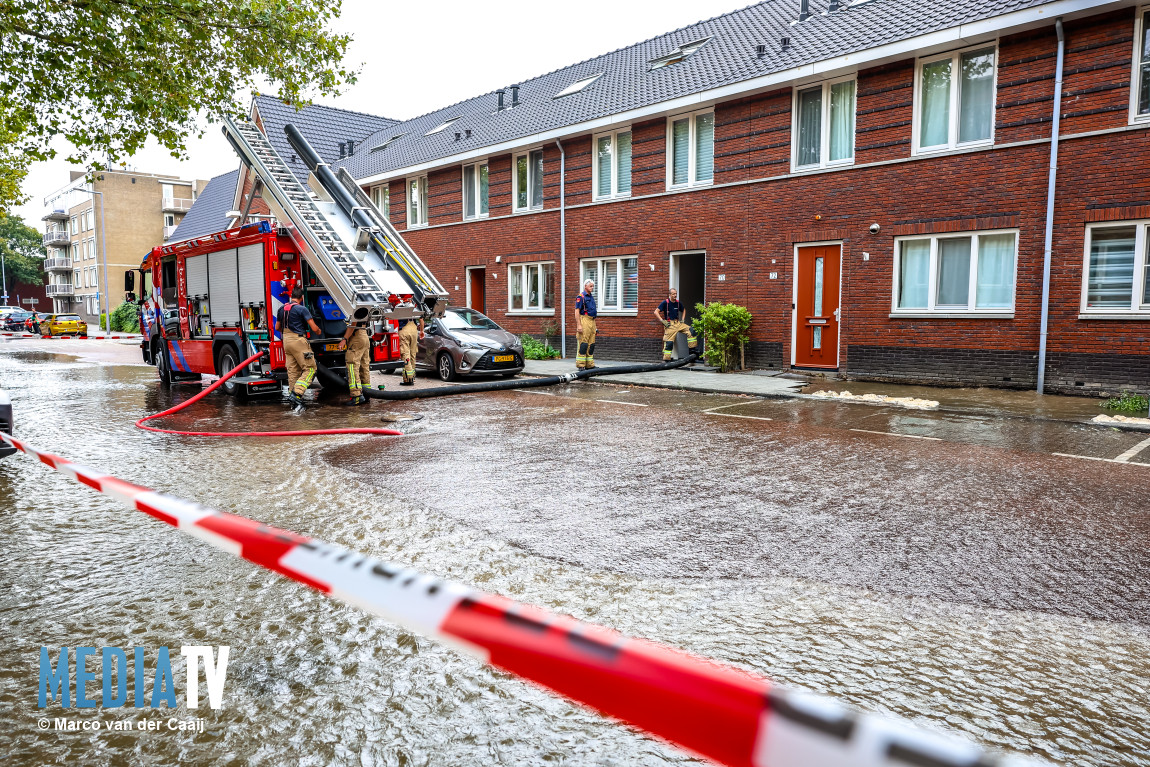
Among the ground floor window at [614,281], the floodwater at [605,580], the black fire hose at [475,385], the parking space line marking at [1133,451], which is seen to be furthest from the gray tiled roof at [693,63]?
the floodwater at [605,580]

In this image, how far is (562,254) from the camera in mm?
20500

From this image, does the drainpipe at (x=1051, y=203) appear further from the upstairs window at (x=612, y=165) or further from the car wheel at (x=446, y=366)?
the car wheel at (x=446, y=366)

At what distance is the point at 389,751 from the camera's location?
2557 millimetres

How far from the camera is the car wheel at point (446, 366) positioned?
49.9ft

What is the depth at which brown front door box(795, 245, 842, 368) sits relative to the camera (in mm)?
15141

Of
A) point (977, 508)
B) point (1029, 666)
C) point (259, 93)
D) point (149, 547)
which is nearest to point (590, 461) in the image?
point (977, 508)

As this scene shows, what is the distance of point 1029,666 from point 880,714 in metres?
0.91

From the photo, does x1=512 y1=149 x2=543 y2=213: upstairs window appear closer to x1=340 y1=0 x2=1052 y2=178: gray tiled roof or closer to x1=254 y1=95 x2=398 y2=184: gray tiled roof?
x1=340 y1=0 x2=1052 y2=178: gray tiled roof

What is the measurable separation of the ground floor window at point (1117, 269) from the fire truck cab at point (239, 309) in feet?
37.5

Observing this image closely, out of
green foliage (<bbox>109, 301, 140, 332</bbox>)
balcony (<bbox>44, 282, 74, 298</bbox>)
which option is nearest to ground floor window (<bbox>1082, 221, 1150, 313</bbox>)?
green foliage (<bbox>109, 301, 140, 332</bbox>)

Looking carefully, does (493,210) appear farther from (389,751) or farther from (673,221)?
(389,751)

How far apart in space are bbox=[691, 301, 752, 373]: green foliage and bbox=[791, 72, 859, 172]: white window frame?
127 inches

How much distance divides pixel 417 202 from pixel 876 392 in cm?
1783

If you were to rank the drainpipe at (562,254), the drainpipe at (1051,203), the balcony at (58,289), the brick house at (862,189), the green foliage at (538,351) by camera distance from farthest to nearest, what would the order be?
the balcony at (58,289)
the green foliage at (538,351)
the drainpipe at (562,254)
the drainpipe at (1051,203)
the brick house at (862,189)
